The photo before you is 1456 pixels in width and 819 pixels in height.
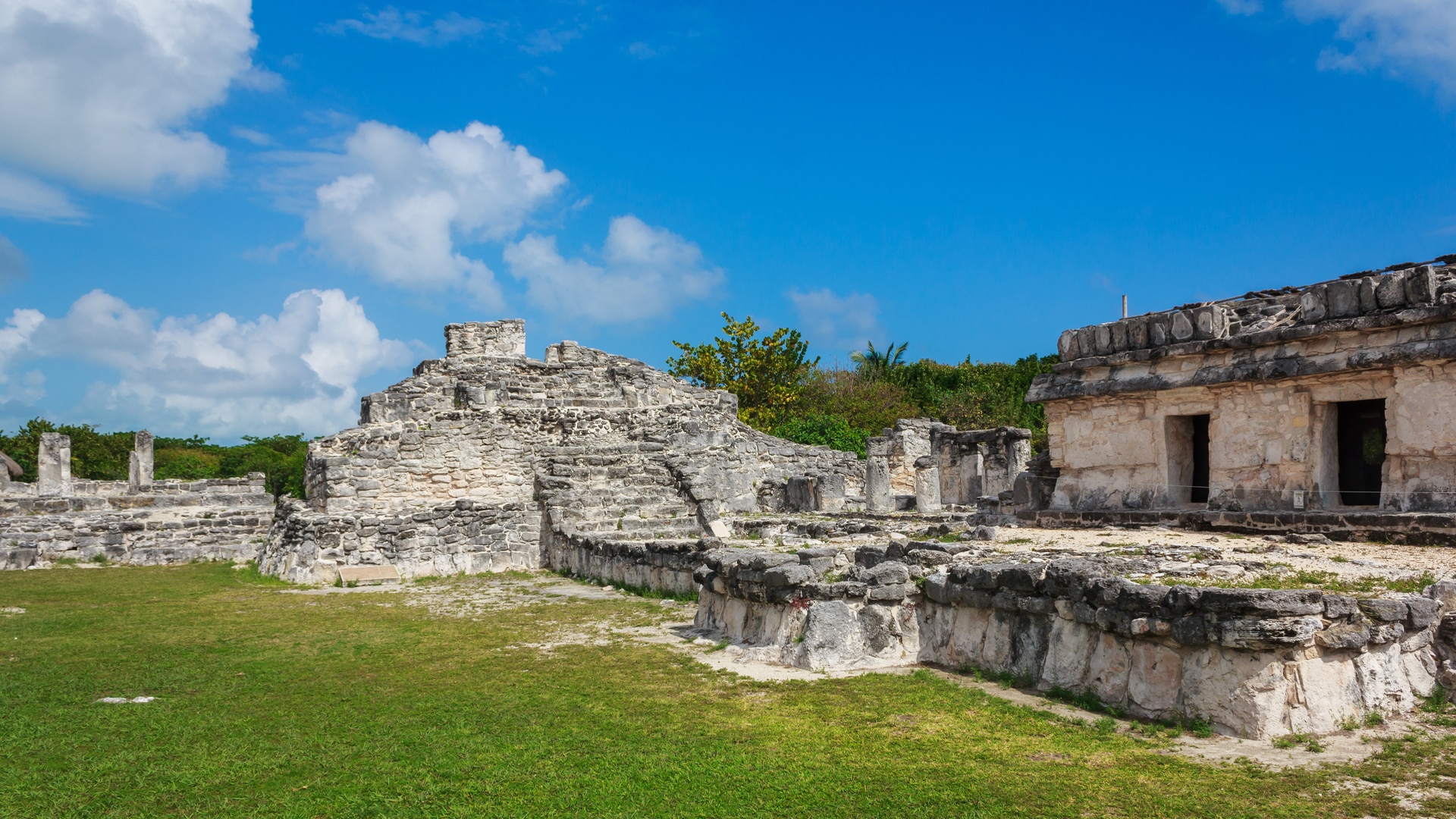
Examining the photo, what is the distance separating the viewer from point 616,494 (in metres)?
14.6

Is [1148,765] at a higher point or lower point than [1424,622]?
lower

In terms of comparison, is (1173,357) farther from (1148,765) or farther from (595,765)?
(595,765)

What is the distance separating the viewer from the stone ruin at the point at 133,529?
14758 millimetres

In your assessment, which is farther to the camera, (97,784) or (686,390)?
→ (686,390)

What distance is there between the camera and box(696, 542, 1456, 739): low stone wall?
14.8 feet

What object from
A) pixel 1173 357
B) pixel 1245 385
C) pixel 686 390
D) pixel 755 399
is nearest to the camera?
pixel 1245 385

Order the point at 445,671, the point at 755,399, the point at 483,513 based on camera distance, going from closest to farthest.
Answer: the point at 445,671, the point at 483,513, the point at 755,399

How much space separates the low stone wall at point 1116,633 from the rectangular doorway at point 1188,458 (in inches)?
137

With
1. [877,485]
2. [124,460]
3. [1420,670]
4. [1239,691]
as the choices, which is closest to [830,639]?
[1239,691]

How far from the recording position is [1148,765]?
4191 millimetres

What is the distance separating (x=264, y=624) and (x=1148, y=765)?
25.5 ft

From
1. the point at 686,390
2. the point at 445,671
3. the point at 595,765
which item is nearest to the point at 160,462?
the point at 686,390

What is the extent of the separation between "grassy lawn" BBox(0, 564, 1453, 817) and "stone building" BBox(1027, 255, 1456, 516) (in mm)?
4587

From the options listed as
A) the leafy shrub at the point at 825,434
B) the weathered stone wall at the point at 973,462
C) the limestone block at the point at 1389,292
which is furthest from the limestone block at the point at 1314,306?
the leafy shrub at the point at 825,434
